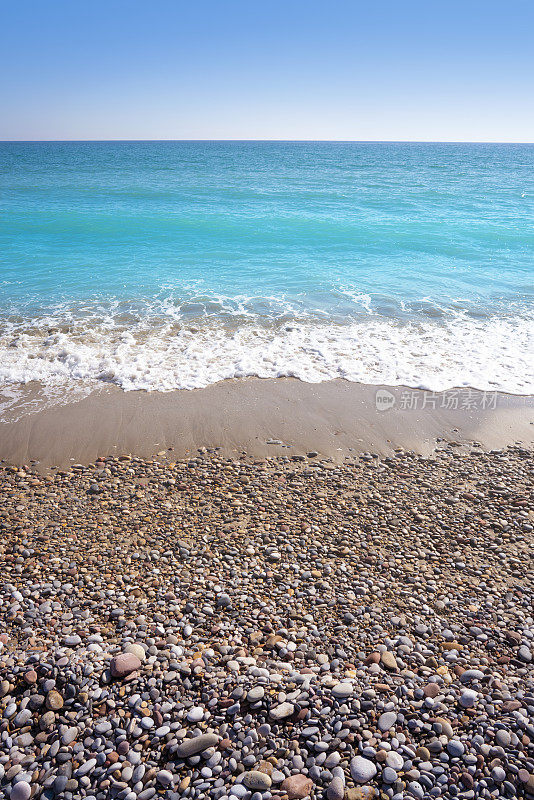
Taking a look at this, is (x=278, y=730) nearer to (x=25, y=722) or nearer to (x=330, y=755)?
(x=330, y=755)

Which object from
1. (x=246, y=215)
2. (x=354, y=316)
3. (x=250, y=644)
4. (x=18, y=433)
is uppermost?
(x=246, y=215)

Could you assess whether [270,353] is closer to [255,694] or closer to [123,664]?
[123,664]

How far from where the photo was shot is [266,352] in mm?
9891

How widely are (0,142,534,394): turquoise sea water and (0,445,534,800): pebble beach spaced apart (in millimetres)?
3292

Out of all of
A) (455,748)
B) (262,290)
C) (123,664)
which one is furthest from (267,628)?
(262,290)

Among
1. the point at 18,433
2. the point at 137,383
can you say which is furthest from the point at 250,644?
the point at 137,383

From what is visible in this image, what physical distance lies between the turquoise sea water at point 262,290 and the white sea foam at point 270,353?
47 millimetres

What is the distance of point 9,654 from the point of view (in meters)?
3.63

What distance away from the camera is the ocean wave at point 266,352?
29.1 ft

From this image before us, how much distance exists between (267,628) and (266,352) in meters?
6.61

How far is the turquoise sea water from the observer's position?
9.40m

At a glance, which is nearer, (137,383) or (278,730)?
(278,730)

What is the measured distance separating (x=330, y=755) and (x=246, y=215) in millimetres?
26289

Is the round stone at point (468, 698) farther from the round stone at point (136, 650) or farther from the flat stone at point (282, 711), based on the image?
the round stone at point (136, 650)
